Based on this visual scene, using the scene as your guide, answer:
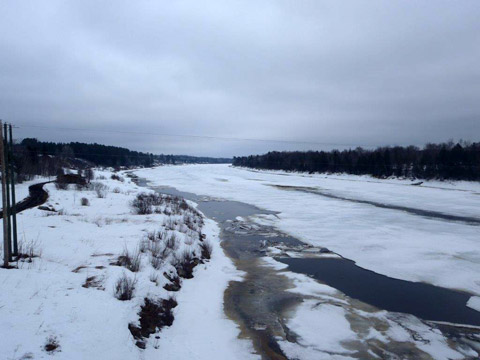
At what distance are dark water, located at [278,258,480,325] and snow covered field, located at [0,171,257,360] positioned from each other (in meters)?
2.98

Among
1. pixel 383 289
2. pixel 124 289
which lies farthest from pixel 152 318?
pixel 383 289

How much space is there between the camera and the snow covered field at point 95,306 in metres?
4.57

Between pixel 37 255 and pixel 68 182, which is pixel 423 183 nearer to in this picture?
pixel 68 182

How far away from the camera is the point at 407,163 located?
2477 inches

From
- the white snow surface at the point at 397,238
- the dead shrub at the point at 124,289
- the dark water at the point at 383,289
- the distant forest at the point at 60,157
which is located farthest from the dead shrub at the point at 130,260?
the distant forest at the point at 60,157

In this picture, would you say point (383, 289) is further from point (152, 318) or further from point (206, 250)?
point (152, 318)

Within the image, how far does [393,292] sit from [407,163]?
61890mm

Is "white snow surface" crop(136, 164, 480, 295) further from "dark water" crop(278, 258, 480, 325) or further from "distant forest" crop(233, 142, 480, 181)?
"distant forest" crop(233, 142, 480, 181)

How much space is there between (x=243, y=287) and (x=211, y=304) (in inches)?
58.1

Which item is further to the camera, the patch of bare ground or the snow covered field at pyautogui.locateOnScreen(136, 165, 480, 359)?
the snow covered field at pyautogui.locateOnScreen(136, 165, 480, 359)

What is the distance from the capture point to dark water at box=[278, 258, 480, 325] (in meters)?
7.70

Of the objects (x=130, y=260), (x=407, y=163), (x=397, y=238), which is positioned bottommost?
(x=397, y=238)

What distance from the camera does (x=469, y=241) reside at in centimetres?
1424

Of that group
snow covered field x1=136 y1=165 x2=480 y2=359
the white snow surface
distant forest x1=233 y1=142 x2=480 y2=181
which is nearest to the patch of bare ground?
snow covered field x1=136 y1=165 x2=480 y2=359
